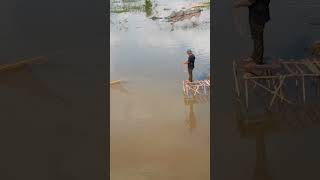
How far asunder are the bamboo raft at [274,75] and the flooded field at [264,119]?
97 millimetres

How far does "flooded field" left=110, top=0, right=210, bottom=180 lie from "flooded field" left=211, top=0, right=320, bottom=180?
142 mm

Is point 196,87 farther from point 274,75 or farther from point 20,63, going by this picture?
point 20,63

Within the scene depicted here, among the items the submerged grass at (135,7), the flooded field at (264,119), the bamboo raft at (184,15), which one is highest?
the submerged grass at (135,7)

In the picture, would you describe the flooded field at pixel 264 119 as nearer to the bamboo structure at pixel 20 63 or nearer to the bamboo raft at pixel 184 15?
the bamboo raft at pixel 184 15

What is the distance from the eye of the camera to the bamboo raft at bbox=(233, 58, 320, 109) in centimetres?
334

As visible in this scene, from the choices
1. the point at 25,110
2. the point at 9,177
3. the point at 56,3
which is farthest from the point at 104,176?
the point at 56,3

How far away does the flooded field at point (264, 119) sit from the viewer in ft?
8.25

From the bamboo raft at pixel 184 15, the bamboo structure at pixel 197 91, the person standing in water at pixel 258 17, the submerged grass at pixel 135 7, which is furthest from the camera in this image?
the submerged grass at pixel 135 7

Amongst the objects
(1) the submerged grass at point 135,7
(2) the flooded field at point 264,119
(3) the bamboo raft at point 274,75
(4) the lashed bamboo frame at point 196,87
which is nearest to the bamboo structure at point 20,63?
(4) the lashed bamboo frame at point 196,87

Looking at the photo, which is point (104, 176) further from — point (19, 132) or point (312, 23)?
point (312, 23)

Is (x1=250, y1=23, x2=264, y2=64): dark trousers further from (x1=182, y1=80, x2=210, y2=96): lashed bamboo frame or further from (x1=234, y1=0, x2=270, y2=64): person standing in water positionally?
(x1=182, y1=80, x2=210, y2=96): lashed bamboo frame

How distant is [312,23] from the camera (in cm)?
467

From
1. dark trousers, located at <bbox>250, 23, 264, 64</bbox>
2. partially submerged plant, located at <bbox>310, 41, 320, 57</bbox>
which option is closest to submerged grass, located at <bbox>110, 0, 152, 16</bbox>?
partially submerged plant, located at <bbox>310, 41, 320, 57</bbox>

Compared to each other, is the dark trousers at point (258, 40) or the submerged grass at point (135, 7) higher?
the submerged grass at point (135, 7)
